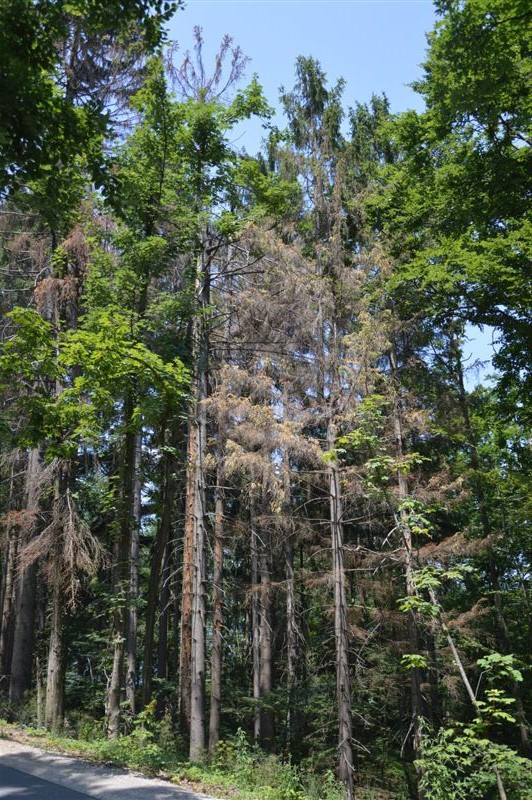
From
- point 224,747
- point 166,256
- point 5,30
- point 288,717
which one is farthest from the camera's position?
point 288,717

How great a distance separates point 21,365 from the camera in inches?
353

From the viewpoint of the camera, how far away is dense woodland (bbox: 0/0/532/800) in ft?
29.8

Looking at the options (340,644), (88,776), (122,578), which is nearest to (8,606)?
(122,578)

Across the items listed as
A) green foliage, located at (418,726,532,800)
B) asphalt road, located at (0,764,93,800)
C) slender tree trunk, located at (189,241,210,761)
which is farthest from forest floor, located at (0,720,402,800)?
green foliage, located at (418,726,532,800)

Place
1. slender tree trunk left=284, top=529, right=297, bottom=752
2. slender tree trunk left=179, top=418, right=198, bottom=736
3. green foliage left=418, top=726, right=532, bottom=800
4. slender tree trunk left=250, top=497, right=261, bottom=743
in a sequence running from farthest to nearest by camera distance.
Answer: slender tree trunk left=250, top=497, right=261, bottom=743 < slender tree trunk left=284, top=529, right=297, bottom=752 < slender tree trunk left=179, top=418, right=198, bottom=736 < green foliage left=418, top=726, right=532, bottom=800

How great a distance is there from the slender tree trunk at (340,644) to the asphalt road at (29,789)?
6.01m

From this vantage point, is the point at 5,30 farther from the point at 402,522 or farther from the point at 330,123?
the point at 330,123

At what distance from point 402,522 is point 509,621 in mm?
16677

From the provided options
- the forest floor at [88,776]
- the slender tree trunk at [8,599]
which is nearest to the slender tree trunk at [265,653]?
the slender tree trunk at [8,599]

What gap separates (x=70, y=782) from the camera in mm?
6281

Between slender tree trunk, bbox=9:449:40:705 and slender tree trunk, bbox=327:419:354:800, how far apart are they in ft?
21.2

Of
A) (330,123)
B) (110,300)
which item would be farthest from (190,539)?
(330,123)

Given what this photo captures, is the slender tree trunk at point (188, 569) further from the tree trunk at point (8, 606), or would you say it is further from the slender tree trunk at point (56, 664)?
the tree trunk at point (8, 606)

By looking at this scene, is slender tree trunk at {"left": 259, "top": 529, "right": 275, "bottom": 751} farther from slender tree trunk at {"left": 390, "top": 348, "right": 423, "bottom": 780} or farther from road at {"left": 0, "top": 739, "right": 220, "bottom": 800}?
road at {"left": 0, "top": 739, "right": 220, "bottom": 800}
